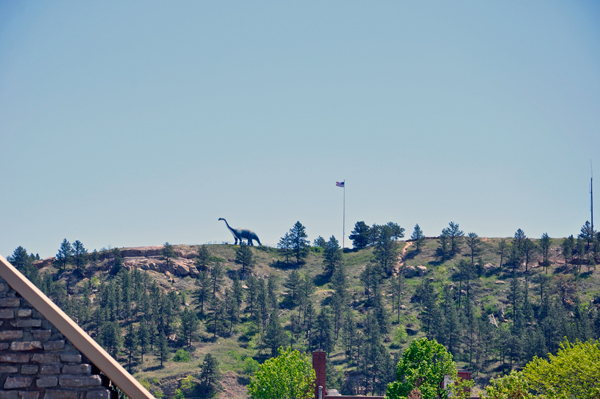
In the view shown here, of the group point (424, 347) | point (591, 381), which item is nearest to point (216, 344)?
point (424, 347)

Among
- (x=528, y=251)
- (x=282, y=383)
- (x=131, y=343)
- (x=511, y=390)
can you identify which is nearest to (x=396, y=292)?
(x=528, y=251)

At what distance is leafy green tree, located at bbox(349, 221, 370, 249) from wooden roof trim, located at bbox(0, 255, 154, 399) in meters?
107

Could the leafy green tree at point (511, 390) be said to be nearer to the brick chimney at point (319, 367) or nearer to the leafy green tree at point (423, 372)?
the leafy green tree at point (423, 372)

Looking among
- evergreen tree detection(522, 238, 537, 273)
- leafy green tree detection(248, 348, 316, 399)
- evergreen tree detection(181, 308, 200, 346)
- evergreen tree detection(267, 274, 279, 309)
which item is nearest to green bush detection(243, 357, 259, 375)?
evergreen tree detection(181, 308, 200, 346)

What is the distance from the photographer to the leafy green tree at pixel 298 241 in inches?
4045

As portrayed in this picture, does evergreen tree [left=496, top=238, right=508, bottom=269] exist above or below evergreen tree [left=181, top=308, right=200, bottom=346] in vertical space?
above

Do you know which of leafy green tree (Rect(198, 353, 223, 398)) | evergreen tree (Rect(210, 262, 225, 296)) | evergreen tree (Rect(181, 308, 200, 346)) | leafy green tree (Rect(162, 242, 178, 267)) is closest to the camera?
leafy green tree (Rect(198, 353, 223, 398))

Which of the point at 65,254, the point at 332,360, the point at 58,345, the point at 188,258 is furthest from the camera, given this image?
the point at 188,258

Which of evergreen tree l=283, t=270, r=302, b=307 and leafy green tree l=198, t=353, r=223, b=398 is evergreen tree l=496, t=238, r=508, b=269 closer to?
evergreen tree l=283, t=270, r=302, b=307

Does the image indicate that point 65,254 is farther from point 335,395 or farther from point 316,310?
point 335,395

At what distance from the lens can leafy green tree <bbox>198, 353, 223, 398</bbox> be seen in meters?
55.4

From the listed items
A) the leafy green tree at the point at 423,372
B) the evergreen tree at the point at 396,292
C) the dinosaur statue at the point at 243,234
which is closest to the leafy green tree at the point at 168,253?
the dinosaur statue at the point at 243,234

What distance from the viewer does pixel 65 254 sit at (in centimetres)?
8988

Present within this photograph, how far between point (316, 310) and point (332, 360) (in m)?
14.8
